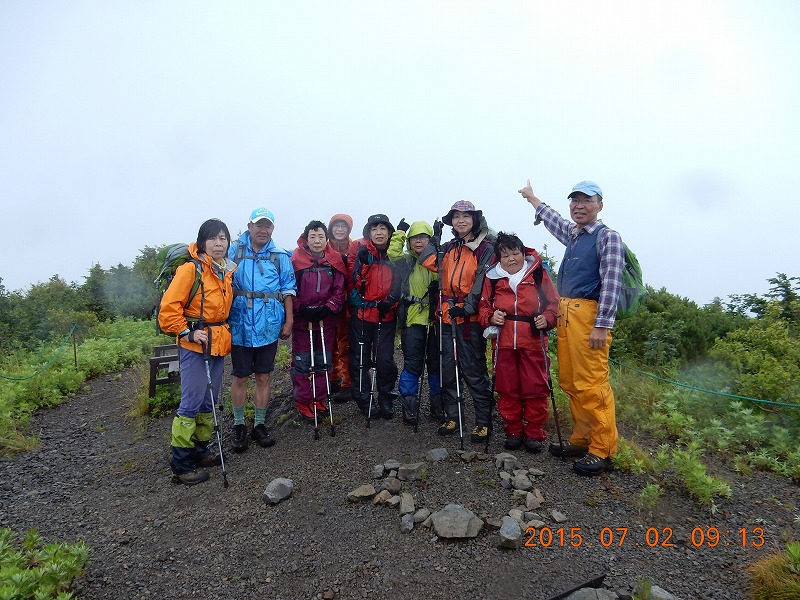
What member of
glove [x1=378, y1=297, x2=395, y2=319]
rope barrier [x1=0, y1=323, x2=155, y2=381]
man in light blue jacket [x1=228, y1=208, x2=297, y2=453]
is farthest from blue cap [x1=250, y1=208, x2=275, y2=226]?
rope barrier [x1=0, y1=323, x2=155, y2=381]

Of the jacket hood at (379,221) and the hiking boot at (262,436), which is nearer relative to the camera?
the hiking boot at (262,436)

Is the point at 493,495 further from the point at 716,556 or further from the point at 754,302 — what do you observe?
the point at 754,302

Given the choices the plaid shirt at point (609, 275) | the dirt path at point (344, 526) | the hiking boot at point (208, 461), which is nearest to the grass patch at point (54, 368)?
the dirt path at point (344, 526)

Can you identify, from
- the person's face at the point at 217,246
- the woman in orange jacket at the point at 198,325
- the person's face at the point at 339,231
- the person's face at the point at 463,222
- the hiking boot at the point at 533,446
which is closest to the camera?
the woman in orange jacket at the point at 198,325

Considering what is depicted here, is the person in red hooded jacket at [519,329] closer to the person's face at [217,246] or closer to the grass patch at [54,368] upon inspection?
the person's face at [217,246]

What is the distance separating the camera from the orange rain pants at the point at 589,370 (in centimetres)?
477

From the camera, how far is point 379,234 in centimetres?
628

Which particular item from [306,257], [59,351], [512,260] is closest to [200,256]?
[306,257]

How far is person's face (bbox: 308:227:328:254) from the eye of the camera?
617 centimetres

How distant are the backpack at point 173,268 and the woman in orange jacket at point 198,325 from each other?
0.05 feet

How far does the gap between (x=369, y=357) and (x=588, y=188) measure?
358 centimetres

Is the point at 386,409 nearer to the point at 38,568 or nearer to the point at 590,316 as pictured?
the point at 590,316

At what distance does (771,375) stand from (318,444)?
583cm

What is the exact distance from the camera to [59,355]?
10258mm
